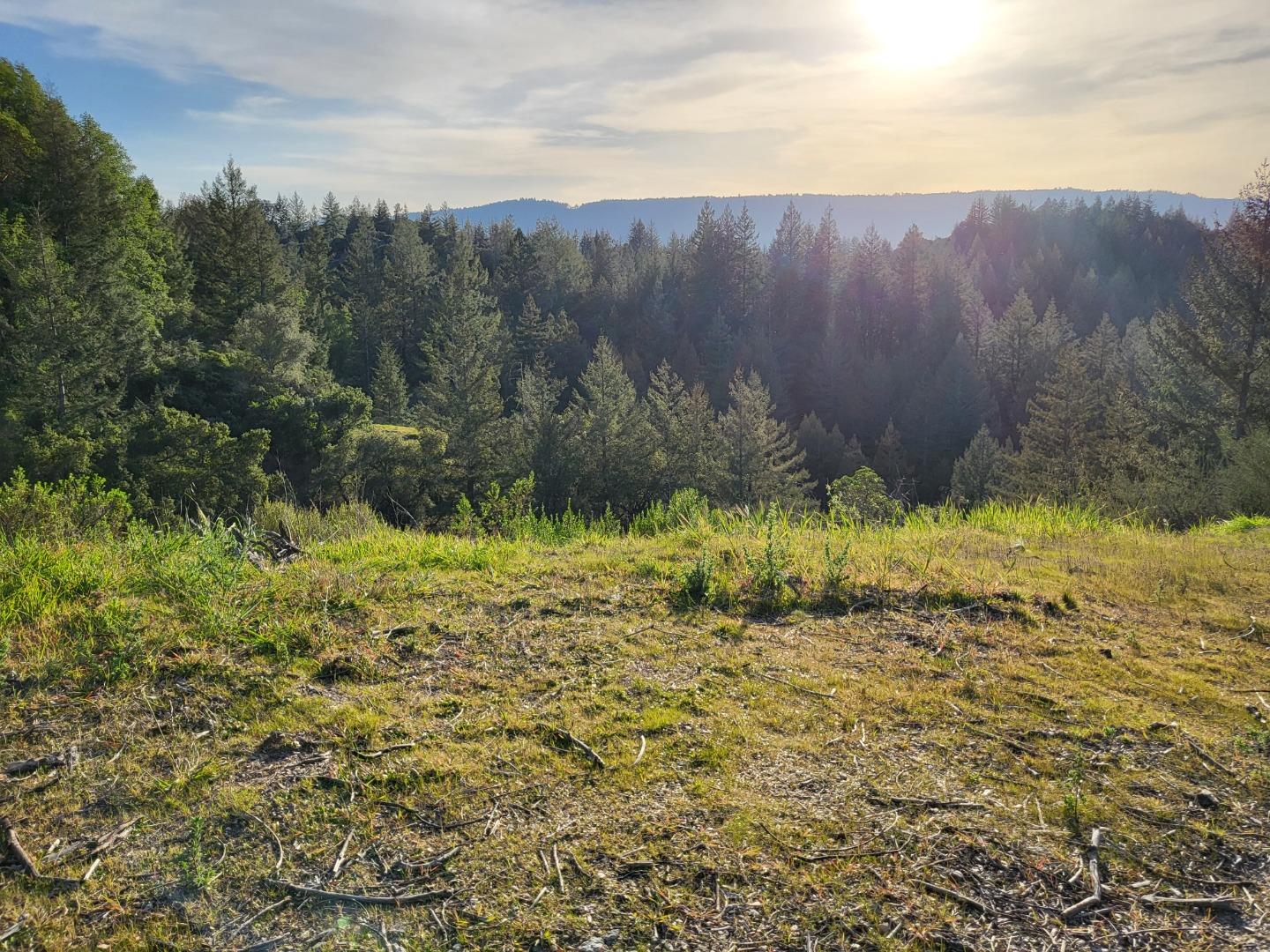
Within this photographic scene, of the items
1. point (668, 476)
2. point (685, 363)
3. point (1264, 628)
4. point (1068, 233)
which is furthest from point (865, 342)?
point (1264, 628)

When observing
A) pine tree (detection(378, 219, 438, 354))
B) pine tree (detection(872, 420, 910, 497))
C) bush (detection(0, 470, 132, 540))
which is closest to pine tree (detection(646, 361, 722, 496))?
pine tree (detection(872, 420, 910, 497))

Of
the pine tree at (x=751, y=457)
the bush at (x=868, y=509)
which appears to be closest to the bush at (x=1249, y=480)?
the bush at (x=868, y=509)

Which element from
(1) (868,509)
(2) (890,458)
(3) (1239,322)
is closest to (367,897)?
(1) (868,509)

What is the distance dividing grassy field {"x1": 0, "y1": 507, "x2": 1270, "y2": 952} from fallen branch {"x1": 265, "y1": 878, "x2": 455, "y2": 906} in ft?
0.04

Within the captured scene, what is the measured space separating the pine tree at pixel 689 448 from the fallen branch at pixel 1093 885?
38.1m

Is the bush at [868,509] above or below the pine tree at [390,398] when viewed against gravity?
above

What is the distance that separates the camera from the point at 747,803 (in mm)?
2961

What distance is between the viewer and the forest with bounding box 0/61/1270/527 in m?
23.7

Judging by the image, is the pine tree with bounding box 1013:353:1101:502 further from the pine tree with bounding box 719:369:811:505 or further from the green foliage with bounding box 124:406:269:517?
the green foliage with bounding box 124:406:269:517

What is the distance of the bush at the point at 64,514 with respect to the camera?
6020 mm

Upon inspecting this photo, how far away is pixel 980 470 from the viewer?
145 feet

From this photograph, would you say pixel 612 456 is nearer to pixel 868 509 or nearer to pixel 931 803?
pixel 868 509

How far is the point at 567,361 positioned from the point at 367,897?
230 ft

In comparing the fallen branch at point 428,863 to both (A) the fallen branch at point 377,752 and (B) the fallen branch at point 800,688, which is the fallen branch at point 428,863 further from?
(B) the fallen branch at point 800,688
